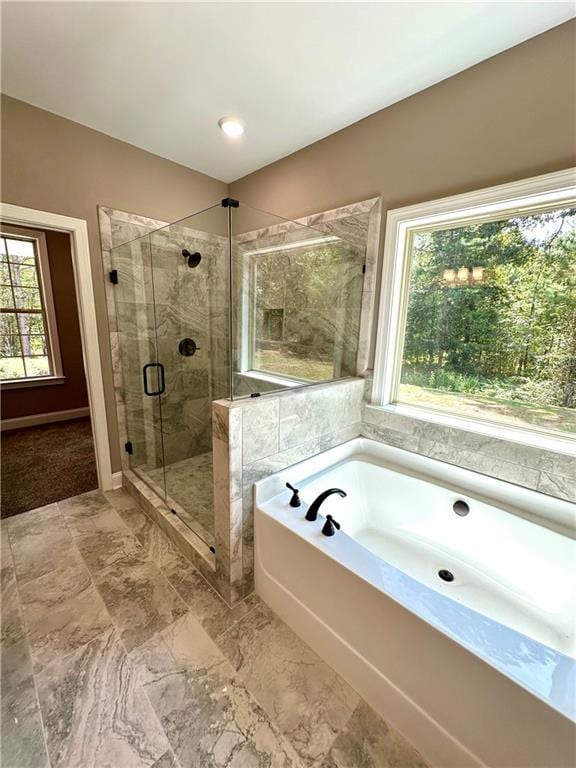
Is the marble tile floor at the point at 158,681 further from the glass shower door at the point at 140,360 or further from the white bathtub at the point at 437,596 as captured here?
the glass shower door at the point at 140,360

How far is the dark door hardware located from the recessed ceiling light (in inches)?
60.2

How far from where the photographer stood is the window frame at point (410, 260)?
1.45 meters

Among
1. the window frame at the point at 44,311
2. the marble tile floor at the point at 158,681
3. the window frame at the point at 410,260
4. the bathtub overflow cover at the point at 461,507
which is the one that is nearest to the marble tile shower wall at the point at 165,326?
the marble tile floor at the point at 158,681

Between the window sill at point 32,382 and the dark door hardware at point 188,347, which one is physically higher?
the dark door hardware at point 188,347

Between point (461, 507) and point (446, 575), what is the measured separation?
363mm

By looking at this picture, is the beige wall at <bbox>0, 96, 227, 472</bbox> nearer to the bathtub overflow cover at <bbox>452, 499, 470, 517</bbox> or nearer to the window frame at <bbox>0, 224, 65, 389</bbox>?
the window frame at <bbox>0, 224, 65, 389</bbox>

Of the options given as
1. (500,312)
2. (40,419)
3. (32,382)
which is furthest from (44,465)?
(500,312)

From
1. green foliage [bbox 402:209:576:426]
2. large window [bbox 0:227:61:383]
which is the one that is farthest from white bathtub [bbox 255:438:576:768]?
large window [bbox 0:227:61:383]

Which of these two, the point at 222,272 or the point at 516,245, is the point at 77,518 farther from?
the point at 516,245

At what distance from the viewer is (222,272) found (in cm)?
231

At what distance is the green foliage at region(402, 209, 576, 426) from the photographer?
5.00ft

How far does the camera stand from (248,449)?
1462 millimetres

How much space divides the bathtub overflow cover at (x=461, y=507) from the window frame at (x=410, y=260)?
0.41m

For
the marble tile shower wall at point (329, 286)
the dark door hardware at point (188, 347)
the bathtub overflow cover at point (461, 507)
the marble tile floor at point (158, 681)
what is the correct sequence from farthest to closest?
1. the dark door hardware at point (188, 347)
2. the marble tile shower wall at point (329, 286)
3. the bathtub overflow cover at point (461, 507)
4. the marble tile floor at point (158, 681)
